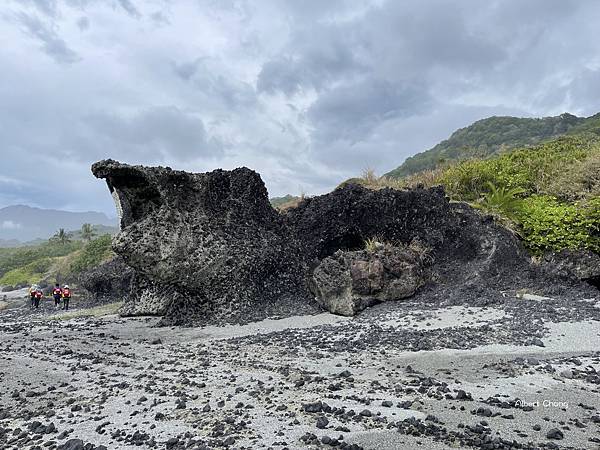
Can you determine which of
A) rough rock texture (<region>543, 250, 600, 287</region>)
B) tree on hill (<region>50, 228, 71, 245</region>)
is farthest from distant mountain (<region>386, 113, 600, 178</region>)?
tree on hill (<region>50, 228, 71, 245</region>)

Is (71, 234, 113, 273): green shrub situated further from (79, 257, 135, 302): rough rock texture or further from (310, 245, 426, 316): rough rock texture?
(310, 245, 426, 316): rough rock texture

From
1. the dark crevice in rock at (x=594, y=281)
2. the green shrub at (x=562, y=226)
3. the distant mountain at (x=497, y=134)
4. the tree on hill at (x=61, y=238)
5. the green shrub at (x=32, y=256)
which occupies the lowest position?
the dark crevice in rock at (x=594, y=281)

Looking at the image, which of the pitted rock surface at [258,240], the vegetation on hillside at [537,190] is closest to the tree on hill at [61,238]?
the pitted rock surface at [258,240]

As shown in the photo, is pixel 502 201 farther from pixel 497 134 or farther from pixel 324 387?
pixel 497 134

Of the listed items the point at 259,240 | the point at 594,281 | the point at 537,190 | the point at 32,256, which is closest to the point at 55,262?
the point at 32,256

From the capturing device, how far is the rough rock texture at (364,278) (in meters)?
13.8

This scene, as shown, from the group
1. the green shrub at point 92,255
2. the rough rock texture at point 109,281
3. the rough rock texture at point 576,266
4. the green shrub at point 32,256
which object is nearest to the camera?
the rough rock texture at point 576,266

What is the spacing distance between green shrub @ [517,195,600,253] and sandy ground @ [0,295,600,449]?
4191 millimetres

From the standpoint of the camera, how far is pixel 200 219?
15023 millimetres

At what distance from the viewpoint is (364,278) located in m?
14.0

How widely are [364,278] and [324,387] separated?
7614 millimetres

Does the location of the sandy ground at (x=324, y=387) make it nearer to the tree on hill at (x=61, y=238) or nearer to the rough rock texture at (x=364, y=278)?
the rough rock texture at (x=364, y=278)

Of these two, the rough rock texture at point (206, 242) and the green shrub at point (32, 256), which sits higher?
the green shrub at point (32, 256)

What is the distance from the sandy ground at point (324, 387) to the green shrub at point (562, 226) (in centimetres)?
419
